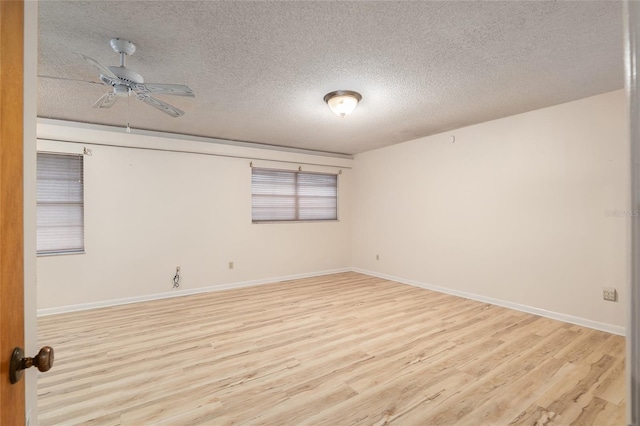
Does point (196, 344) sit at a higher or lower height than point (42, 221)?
lower

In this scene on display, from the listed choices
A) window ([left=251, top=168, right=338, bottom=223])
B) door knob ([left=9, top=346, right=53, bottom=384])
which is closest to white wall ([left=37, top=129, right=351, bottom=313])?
window ([left=251, top=168, right=338, bottom=223])

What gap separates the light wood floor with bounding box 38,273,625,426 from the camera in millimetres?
1791

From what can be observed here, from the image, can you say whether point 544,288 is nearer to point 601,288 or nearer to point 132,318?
point 601,288

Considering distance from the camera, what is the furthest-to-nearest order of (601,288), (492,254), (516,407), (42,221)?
(492,254) → (42,221) → (601,288) → (516,407)

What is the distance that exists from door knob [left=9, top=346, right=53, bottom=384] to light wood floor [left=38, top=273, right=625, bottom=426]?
4.52 ft

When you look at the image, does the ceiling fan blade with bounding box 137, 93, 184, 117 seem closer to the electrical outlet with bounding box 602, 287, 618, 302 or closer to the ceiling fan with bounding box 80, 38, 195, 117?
the ceiling fan with bounding box 80, 38, 195, 117

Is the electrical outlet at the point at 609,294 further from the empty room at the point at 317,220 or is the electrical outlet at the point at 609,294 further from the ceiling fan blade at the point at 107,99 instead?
the ceiling fan blade at the point at 107,99

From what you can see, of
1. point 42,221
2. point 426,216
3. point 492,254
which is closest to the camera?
point 42,221

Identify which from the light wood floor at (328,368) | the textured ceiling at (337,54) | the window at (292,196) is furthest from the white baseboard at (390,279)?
the textured ceiling at (337,54)

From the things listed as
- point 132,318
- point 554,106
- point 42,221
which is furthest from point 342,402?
point 42,221

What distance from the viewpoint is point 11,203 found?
2.01 ft

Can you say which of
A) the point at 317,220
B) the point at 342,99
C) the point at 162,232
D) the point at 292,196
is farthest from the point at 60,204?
the point at 317,220

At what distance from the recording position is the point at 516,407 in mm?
1833

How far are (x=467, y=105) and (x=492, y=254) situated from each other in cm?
202
